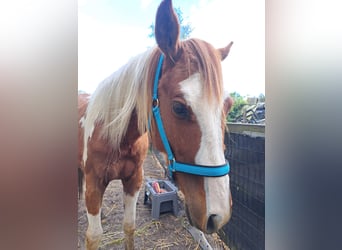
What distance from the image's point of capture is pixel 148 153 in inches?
35.3

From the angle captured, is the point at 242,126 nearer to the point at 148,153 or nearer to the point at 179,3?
the point at 148,153

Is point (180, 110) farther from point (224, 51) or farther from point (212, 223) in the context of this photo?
point (212, 223)

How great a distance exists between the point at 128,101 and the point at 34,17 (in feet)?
1.29

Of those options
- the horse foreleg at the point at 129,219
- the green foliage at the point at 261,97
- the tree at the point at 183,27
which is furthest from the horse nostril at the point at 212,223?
the tree at the point at 183,27

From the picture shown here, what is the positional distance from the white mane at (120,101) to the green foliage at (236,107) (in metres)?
0.34

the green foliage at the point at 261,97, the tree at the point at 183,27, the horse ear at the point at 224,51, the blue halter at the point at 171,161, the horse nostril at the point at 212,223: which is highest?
the tree at the point at 183,27

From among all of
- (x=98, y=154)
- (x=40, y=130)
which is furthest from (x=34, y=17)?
(x=98, y=154)

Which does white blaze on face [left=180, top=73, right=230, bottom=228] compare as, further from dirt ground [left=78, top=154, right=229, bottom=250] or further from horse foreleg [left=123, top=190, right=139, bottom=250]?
horse foreleg [left=123, top=190, right=139, bottom=250]

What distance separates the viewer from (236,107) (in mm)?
1020

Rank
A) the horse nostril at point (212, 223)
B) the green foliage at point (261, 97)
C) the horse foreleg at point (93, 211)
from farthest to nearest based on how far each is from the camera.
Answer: the green foliage at point (261, 97) < the horse nostril at point (212, 223) < the horse foreleg at point (93, 211)

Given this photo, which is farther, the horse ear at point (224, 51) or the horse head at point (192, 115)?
the horse ear at point (224, 51)

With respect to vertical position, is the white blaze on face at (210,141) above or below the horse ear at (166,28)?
below

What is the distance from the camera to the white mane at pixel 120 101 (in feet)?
2.76

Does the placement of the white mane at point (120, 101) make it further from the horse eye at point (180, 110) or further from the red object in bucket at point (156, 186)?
the red object in bucket at point (156, 186)
